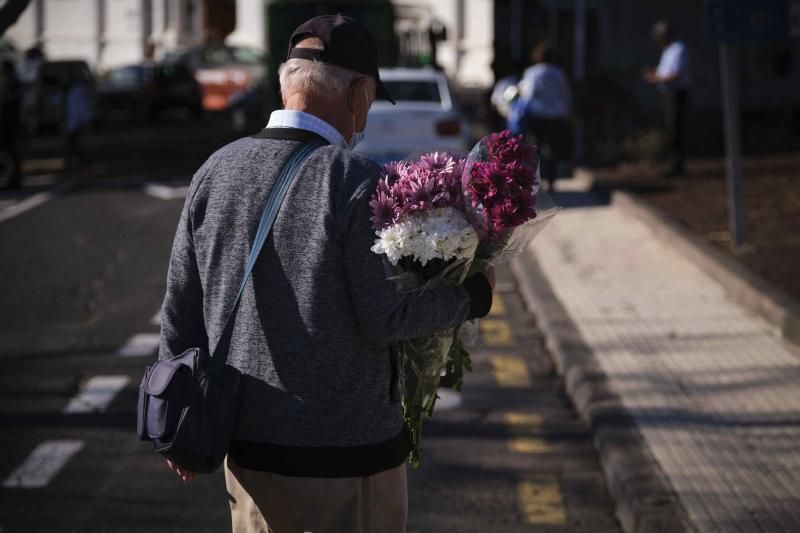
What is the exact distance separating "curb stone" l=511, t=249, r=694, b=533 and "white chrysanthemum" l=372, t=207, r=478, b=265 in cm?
230

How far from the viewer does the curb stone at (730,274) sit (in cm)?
899

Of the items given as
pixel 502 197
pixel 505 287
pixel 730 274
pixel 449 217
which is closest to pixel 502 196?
pixel 502 197

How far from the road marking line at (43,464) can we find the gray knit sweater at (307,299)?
343cm

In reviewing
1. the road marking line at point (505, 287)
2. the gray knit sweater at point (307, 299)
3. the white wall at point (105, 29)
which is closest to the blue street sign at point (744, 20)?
the road marking line at point (505, 287)

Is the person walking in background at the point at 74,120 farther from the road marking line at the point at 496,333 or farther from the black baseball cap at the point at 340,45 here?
the black baseball cap at the point at 340,45

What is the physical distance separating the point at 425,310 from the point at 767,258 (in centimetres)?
917

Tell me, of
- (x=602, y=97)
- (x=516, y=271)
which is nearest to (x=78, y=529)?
(x=516, y=271)

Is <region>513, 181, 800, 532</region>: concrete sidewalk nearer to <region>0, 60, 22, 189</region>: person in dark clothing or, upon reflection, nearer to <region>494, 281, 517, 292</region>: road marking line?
<region>494, 281, 517, 292</region>: road marking line

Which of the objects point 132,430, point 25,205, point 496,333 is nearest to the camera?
point 132,430

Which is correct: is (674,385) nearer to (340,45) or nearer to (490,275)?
(490,275)

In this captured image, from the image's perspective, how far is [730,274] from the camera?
35.3ft

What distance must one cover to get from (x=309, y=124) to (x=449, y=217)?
396 mm

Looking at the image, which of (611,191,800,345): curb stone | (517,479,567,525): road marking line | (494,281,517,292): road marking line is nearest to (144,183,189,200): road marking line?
(611,191,800,345): curb stone

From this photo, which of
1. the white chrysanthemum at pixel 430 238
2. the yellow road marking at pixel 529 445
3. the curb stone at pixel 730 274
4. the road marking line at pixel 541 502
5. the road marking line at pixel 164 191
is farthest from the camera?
the road marking line at pixel 164 191
